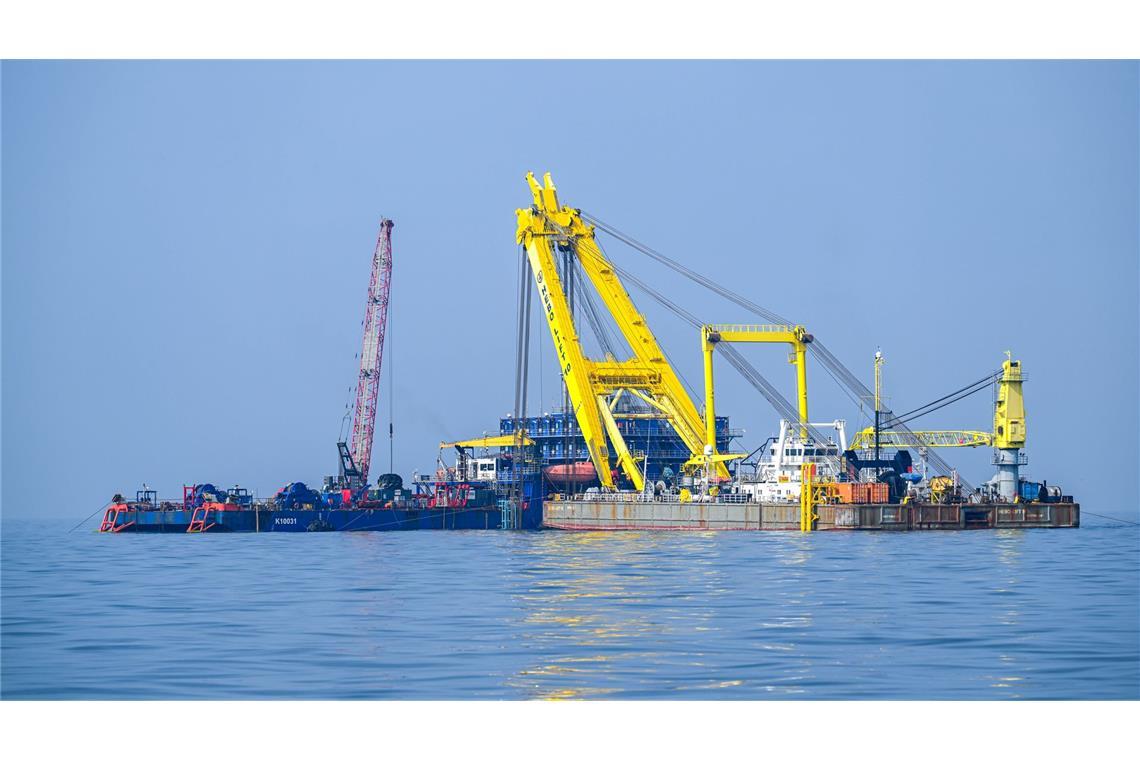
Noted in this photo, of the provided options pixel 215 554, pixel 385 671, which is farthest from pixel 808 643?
pixel 215 554

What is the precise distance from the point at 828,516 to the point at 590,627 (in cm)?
6000

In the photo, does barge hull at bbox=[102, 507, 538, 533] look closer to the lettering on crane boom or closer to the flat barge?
the flat barge

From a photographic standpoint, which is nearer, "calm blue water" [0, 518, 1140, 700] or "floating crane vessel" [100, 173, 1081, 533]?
"calm blue water" [0, 518, 1140, 700]

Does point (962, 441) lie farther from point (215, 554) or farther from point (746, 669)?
point (746, 669)

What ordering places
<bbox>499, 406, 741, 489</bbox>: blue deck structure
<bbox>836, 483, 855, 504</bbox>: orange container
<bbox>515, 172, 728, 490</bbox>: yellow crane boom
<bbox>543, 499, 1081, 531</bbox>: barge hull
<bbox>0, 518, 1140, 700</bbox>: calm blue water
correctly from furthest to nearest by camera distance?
<bbox>499, 406, 741, 489</bbox>: blue deck structure, <bbox>515, 172, 728, 490</bbox>: yellow crane boom, <bbox>836, 483, 855, 504</bbox>: orange container, <bbox>543, 499, 1081, 531</bbox>: barge hull, <bbox>0, 518, 1140, 700</bbox>: calm blue water

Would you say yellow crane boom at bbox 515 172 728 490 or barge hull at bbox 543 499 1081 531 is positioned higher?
yellow crane boom at bbox 515 172 728 490

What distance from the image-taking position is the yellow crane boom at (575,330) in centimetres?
11606

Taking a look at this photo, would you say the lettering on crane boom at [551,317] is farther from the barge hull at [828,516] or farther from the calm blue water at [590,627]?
the calm blue water at [590,627]

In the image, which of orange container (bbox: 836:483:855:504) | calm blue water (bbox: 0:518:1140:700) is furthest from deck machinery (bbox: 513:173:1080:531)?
calm blue water (bbox: 0:518:1140:700)

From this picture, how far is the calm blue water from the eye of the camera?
31141 millimetres

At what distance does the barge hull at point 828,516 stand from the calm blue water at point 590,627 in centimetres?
2298

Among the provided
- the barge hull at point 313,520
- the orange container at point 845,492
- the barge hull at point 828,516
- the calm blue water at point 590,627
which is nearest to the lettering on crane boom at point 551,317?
the barge hull at point 828,516

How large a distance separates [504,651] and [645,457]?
91.3m

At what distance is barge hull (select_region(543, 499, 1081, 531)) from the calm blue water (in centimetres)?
2298
